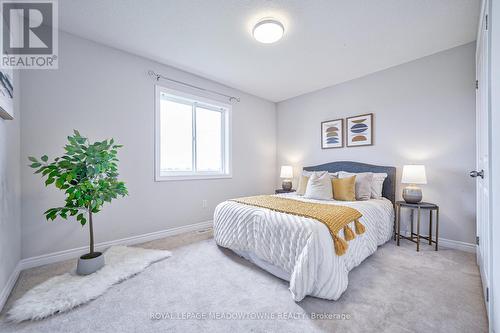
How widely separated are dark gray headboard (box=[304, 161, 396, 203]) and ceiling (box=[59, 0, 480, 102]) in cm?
149

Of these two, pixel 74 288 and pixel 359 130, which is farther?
pixel 359 130

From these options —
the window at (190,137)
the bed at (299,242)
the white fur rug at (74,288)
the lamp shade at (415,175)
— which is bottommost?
the white fur rug at (74,288)

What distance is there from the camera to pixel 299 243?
1737 mm

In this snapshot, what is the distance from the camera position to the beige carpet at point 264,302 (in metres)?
1.38

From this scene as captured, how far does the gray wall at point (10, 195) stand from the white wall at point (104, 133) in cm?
11

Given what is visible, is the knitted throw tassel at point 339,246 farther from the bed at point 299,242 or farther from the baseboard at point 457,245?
the baseboard at point 457,245

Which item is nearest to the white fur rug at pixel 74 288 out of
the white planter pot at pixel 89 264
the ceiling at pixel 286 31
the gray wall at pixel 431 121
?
the white planter pot at pixel 89 264

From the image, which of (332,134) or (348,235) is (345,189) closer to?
(348,235)

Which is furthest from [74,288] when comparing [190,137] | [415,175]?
[415,175]

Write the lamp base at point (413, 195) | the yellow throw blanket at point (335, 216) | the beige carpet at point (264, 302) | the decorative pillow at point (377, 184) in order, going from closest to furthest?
the beige carpet at point (264, 302) < the yellow throw blanket at point (335, 216) < the lamp base at point (413, 195) < the decorative pillow at point (377, 184)

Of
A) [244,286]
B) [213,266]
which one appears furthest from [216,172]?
[244,286]

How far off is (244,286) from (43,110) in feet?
9.04

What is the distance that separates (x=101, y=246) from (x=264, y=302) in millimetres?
2137

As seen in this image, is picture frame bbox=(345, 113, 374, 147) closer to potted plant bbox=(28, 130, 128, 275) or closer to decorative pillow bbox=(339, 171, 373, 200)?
decorative pillow bbox=(339, 171, 373, 200)
